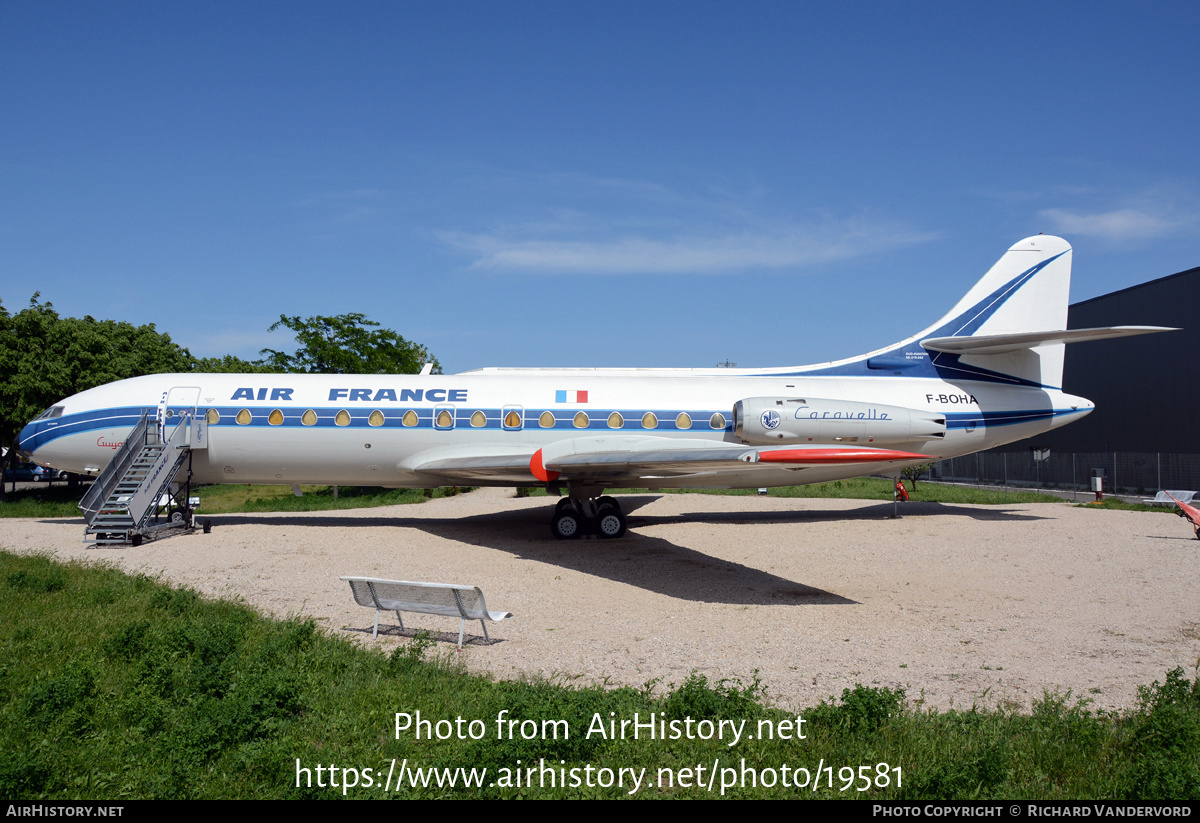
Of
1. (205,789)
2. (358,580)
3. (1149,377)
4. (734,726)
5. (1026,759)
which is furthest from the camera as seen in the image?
(1149,377)

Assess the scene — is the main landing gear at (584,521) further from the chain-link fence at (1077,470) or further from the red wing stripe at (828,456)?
the chain-link fence at (1077,470)

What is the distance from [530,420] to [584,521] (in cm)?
287

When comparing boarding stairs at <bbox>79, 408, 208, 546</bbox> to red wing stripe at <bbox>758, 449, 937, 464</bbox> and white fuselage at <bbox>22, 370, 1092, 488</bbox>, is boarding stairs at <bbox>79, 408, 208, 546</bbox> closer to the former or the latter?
white fuselage at <bbox>22, 370, 1092, 488</bbox>

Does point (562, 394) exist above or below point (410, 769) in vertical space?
above

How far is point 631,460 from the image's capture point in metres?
14.1

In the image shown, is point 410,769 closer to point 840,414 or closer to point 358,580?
point 358,580

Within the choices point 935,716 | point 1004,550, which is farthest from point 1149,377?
point 935,716

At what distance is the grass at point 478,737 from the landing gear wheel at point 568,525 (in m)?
10.5

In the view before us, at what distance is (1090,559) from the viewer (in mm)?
14898

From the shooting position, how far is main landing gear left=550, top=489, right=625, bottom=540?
1786 centimetres

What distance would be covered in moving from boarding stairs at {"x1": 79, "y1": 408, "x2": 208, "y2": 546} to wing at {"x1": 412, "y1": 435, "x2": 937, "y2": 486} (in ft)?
19.3

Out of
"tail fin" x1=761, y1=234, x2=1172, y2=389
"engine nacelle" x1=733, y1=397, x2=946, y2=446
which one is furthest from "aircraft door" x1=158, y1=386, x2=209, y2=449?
"tail fin" x1=761, y1=234, x2=1172, y2=389

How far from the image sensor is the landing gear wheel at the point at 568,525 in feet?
58.4

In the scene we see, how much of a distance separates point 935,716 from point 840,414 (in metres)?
11.5
